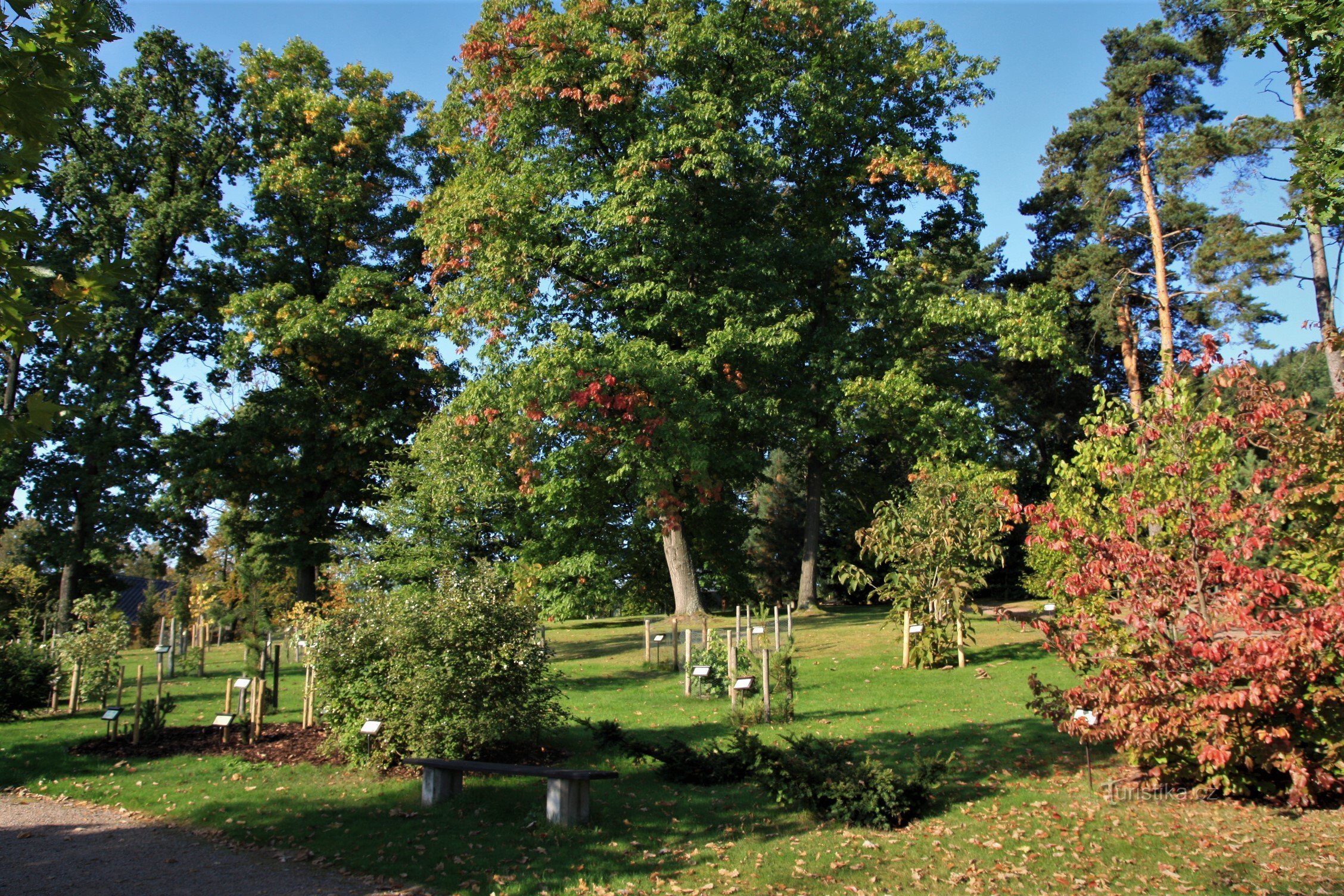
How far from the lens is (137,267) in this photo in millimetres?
24156

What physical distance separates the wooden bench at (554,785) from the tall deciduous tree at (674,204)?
12.0 m

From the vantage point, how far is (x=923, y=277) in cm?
2953

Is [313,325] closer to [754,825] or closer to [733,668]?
[733,668]

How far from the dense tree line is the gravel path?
29.2ft

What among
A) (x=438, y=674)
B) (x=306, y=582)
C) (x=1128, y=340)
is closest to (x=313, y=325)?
(x=306, y=582)

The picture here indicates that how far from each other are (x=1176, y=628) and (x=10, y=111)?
9664 millimetres

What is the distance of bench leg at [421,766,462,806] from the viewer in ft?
30.4

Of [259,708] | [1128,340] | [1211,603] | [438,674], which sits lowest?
[259,708]

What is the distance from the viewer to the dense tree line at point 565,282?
70.9 ft

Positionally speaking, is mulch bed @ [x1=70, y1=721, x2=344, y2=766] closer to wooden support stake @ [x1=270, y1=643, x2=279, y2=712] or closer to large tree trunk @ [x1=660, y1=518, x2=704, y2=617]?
wooden support stake @ [x1=270, y1=643, x2=279, y2=712]

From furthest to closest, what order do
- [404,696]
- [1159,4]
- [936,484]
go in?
[1159,4] → [936,484] → [404,696]

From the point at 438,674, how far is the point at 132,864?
3.11 metres

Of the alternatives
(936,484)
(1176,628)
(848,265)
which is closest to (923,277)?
(848,265)

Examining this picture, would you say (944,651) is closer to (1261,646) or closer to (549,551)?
(1261,646)
